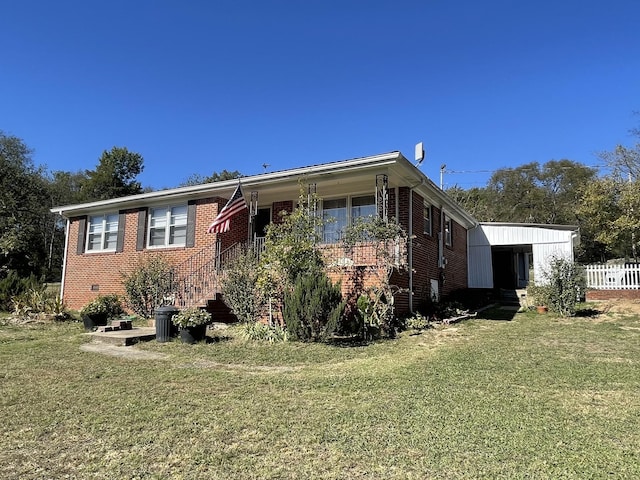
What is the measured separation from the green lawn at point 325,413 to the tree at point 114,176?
31.9 m

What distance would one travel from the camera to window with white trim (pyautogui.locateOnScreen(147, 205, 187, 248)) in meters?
13.7

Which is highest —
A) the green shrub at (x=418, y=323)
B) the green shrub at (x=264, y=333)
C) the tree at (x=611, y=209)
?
the tree at (x=611, y=209)

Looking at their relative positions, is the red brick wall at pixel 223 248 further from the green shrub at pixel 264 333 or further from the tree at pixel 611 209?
the tree at pixel 611 209

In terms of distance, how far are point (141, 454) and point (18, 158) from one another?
1248 inches

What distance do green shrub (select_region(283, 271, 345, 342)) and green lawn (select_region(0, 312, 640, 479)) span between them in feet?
2.64

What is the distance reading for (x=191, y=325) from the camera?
8602mm

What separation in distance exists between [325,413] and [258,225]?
10.2m

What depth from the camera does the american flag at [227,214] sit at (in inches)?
447

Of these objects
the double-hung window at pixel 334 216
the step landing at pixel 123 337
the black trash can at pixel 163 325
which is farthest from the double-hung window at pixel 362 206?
the step landing at pixel 123 337

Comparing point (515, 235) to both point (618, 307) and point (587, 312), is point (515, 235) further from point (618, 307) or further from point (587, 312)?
point (587, 312)

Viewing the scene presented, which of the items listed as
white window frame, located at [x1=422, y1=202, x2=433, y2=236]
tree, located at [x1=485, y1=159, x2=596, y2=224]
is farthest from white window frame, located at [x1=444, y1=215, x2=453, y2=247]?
tree, located at [x1=485, y1=159, x2=596, y2=224]

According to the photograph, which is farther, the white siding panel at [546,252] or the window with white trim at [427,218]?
the white siding panel at [546,252]

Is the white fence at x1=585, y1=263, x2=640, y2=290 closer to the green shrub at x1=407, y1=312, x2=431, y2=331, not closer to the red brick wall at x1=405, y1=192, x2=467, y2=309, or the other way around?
the red brick wall at x1=405, y1=192, x2=467, y2=309

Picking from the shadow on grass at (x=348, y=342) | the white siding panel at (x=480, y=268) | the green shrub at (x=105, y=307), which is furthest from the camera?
the white siding panel at (x=480, y=268)
